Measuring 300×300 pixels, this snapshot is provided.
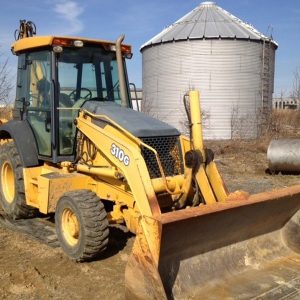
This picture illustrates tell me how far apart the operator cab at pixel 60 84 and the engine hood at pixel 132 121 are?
13.1 inches

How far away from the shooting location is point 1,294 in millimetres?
4340

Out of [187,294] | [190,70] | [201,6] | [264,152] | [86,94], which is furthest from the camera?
[201,6]

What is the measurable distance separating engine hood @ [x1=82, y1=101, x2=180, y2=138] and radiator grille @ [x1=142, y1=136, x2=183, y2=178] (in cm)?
7

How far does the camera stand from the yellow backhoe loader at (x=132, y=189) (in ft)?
13.8

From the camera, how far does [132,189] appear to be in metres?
4.67

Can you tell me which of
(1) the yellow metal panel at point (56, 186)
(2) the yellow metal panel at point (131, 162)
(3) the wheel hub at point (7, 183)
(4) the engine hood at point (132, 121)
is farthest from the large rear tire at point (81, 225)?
(3) the wheel hub at point (7, 183)

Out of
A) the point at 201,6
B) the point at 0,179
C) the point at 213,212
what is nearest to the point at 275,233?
the point at 213,212

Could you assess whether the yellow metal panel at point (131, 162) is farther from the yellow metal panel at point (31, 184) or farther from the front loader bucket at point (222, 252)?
the yellow metal panel at point (31, 184)

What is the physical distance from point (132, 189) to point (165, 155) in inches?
31.9

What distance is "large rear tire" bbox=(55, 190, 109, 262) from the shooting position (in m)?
4.91

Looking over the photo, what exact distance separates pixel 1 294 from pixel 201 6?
21.1 meters

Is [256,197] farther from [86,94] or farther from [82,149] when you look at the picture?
[86,94]

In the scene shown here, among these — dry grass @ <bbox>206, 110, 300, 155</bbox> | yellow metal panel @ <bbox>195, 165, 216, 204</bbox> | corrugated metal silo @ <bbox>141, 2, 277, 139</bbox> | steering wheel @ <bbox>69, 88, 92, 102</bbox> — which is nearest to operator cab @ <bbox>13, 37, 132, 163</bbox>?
steering wheel @ <bbox>69, 88, 92, 102</bbox>

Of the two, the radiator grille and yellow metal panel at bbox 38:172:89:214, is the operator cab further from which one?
the radiator grille
